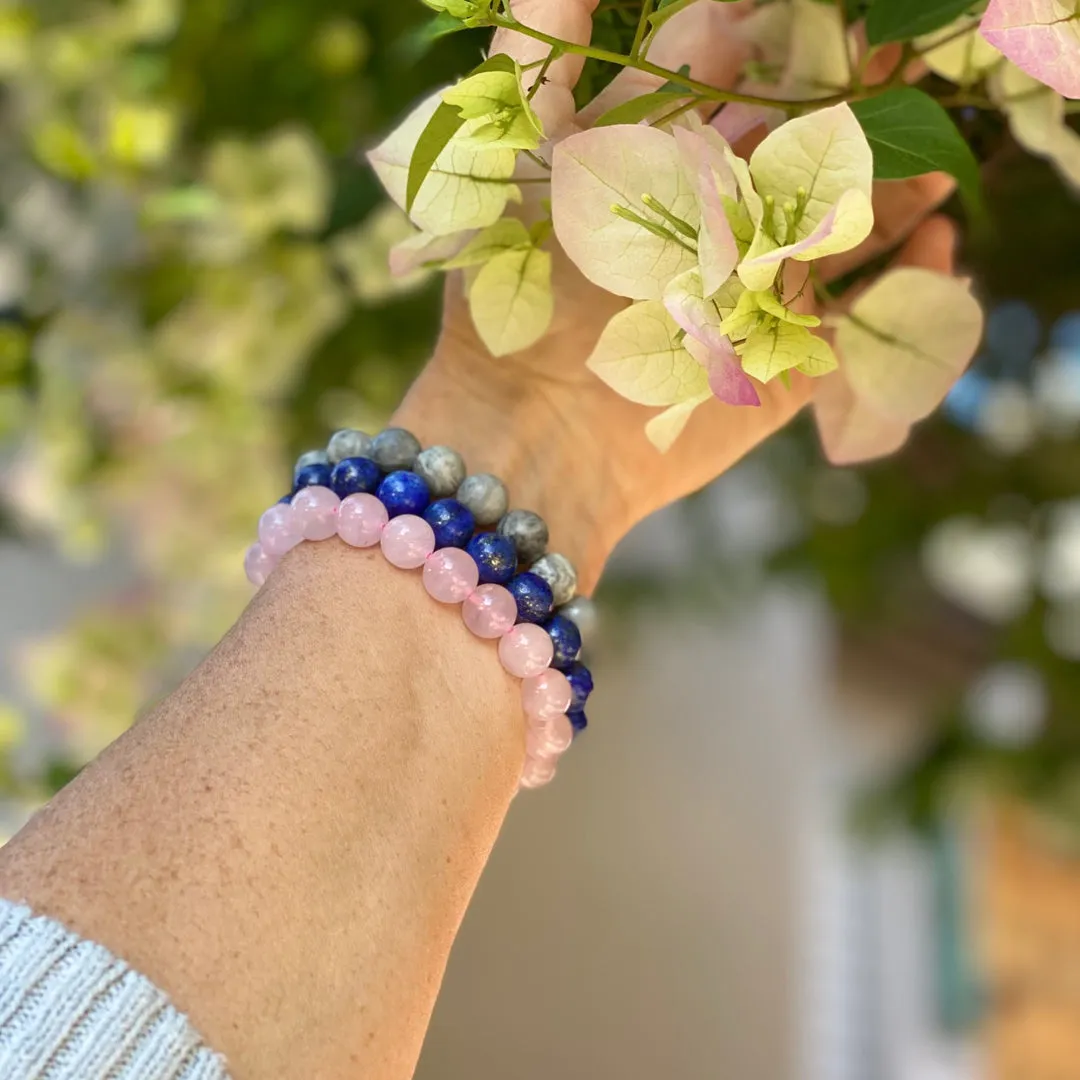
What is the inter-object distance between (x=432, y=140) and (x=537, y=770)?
0.21 metres

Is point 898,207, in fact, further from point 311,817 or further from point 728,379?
point 311,817

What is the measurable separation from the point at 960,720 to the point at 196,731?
114 cm

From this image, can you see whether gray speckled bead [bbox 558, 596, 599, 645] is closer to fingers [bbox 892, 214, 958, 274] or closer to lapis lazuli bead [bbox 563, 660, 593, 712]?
lapis lazuli bead [bbox 563, 660, 593, 712]

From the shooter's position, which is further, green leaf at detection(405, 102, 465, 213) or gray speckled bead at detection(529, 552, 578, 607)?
gray speckled bead at detection(529, 552, 578, 607)

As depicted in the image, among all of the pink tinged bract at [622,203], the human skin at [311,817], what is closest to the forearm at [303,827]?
the human skin at [311,817]

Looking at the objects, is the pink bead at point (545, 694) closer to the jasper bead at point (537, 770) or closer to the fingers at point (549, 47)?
the jasper bead at point (537, 770)

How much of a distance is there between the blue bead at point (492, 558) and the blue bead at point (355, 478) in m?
0.04

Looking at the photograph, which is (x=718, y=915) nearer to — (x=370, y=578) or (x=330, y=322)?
(x=330, y=322)

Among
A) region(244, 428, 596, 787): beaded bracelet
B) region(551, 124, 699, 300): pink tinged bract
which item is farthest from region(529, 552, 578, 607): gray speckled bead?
region(551, 124, 699, 300): pink tinged bract

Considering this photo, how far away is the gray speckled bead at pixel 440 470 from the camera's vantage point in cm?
37

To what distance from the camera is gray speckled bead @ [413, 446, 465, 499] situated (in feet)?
1.21

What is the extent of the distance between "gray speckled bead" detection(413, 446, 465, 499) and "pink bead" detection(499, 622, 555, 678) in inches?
2.2

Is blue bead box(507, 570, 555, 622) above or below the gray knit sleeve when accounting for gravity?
below

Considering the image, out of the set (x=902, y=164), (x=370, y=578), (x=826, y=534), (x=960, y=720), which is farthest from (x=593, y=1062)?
(x=902, y=164)
